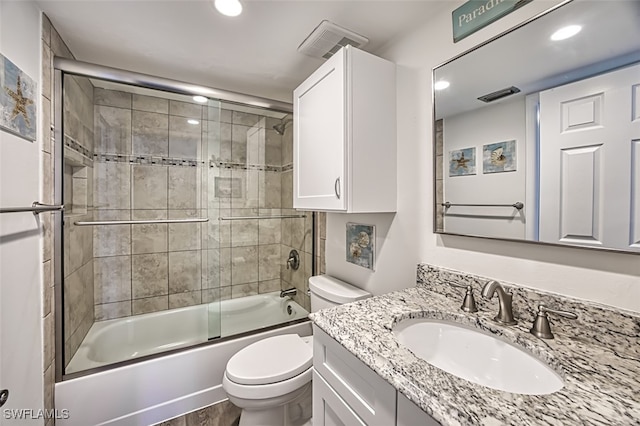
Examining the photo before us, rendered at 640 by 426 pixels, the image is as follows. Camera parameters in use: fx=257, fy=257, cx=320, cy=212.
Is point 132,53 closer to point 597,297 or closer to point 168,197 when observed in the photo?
point 168,197

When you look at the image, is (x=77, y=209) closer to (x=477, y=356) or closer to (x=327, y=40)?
(x=327, y=40)

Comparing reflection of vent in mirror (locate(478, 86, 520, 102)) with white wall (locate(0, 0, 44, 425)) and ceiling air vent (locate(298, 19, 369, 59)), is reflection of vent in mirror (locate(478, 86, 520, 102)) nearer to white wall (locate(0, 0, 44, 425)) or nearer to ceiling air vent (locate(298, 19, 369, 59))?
ceiling air vent (locate(298, 19, 369, 59))

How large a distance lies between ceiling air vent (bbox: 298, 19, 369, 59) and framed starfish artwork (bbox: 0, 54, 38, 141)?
Result: 126 centimetres

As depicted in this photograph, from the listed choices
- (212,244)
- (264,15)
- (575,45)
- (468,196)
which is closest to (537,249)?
(468,196)

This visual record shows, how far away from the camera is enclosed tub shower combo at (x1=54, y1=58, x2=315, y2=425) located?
1.65 meters

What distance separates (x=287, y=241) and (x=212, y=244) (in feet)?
2.16

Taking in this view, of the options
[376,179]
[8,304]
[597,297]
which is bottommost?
[8,304]

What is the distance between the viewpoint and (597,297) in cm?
78

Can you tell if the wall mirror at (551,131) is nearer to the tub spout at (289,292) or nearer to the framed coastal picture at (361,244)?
the framed coastal picture at (361,244)

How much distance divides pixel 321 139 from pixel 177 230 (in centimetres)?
164

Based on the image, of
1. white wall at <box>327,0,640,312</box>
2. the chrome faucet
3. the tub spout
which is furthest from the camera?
the tub spout

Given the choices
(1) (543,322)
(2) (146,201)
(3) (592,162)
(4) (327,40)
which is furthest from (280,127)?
(1) (543,322)

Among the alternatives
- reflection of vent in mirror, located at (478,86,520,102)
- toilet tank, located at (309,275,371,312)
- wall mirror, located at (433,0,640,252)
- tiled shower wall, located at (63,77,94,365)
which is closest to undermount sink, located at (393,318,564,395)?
wall mirror, located at (433,0,640,252)

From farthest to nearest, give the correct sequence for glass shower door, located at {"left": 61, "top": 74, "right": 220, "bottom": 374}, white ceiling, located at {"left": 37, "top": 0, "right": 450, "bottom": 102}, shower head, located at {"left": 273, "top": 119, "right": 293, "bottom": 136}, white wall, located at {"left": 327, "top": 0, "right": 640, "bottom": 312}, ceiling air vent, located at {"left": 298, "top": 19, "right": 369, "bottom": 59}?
shower head, located at {"left": 273, "top": 119, "right": 293, "bottom": 136} < glass shower door, located at {"left": 61, "top": 74, "right": 220, "bottom": 374} < ceiling air vent, located at {"left": 298, "top": 19, "right": 369, "bottom": 59} < white ceiling, located at {"left": 37, "top": 0, "right": 450, "bottom": 102} < white wall, located at {"left": 327, "top": 0, "right": 640, "bottom": 312}
